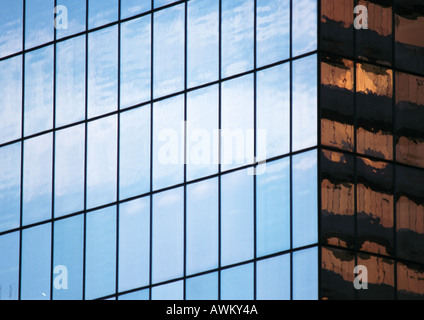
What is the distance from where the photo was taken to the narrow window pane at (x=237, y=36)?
49.2m

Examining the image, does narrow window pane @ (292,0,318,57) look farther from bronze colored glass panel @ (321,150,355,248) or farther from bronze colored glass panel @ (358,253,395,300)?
bronze colored glass panel @ (358,253,395,300)

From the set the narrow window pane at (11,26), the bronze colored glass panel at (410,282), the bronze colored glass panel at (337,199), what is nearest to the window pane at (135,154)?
the narrow window pane at (11,26)

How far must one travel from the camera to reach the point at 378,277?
4650 cm

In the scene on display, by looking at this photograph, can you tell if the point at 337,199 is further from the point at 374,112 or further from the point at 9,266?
the point at 9,266

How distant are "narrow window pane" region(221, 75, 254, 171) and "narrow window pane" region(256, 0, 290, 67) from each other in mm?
1064

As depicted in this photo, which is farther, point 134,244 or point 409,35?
point 134,244

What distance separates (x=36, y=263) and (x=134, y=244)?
503 centimetres

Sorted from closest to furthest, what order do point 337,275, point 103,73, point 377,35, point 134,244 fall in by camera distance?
point 337,275, point 377,35, point 134,244, point 103,73

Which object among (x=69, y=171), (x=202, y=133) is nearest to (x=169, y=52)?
(x=202, y=133)

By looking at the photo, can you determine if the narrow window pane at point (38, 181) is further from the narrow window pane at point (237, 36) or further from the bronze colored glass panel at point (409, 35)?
the bronze colored glass panel at point (409, 35)

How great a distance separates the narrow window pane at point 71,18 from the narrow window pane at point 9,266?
8375mm
